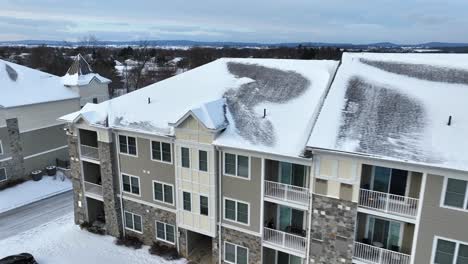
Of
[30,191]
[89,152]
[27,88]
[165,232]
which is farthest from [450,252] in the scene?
[27,88]

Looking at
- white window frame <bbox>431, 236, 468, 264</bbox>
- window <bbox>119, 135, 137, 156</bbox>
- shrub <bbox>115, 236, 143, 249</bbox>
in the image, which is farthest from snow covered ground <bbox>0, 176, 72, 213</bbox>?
white window frame <bbox>431, 236, 468, 264</bbox>

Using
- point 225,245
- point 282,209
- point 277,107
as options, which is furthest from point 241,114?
point 225,245

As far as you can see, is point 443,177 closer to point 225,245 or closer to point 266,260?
point 266,260

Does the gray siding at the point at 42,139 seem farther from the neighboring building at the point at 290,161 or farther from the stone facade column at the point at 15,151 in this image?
the neighboring building at the point at 290,161

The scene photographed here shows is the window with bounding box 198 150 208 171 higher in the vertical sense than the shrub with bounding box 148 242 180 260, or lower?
higher

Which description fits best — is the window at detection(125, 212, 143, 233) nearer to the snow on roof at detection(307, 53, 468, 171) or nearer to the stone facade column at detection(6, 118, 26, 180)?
the snow on roof at detection(307, 53, 468, 171)

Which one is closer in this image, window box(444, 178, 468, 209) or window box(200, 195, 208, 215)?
window box(444, 178, 468, 209)
